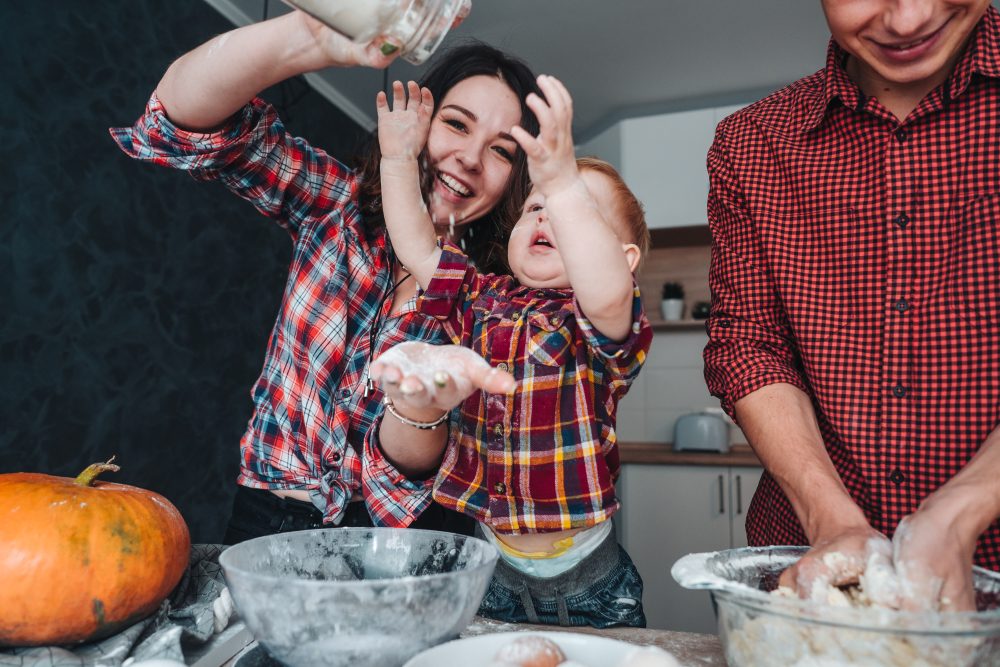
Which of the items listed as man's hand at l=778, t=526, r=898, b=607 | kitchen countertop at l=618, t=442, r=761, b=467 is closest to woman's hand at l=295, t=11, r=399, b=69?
man's hand at l=778, t=526, r=898, b=607

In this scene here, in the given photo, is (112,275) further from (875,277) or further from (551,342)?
(875,277)

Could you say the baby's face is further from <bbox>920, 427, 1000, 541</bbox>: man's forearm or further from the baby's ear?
<bbox>920, 427, 1000, 541</bbox>: man's forearm

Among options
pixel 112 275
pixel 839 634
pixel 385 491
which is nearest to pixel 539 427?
A: pixel 385 491

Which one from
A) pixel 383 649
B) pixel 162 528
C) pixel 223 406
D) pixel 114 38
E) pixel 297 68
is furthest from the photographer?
pixel 223 406

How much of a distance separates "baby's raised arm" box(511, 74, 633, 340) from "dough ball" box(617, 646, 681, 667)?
1.37 ft

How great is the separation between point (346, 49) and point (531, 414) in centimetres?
53

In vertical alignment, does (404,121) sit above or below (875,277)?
above

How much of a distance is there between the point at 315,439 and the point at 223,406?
1.90m

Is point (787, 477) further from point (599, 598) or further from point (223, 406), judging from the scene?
point (223, 406)

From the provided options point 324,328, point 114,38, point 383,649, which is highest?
point 114,38

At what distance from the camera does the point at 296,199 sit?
1.21 meters

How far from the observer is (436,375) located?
2.00 feet

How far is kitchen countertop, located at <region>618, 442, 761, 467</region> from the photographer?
10.8ft

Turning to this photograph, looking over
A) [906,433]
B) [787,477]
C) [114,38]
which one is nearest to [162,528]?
[787,477]
